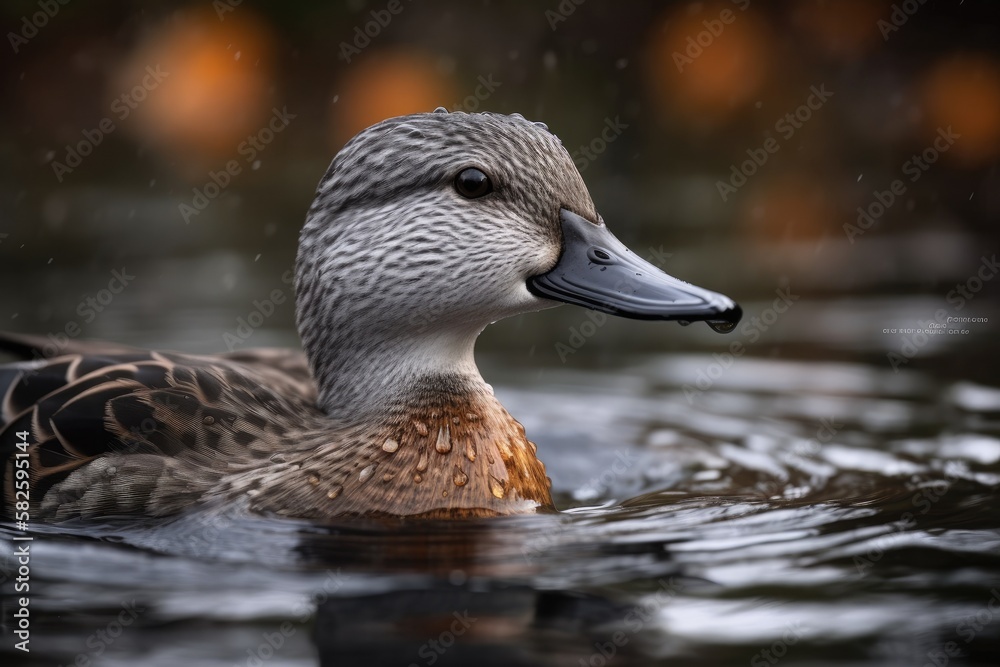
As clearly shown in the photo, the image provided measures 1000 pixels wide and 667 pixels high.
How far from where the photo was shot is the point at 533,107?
1262 centimetres

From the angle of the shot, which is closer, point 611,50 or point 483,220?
point 483,220

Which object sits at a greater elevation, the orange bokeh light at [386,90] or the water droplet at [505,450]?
the orange bokeh light at [386,90]

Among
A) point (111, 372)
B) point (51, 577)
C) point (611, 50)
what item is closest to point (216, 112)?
point (611, 50)

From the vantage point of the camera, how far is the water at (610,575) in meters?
3.62

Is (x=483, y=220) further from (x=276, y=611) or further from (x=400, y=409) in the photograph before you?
(x=276, y=611)

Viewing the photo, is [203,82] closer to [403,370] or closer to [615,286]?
[403,370]

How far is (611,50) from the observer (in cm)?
1311

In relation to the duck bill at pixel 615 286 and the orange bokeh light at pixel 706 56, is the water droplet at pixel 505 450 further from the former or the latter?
the orange bokeh light at pixel 706 56

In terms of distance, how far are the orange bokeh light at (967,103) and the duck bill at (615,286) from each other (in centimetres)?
826

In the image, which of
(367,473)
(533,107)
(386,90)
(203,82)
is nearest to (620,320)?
(533,107)

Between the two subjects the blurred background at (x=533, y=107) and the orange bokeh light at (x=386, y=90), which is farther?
the orange bokeh light at (x=386, y=90)

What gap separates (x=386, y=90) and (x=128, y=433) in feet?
27.8

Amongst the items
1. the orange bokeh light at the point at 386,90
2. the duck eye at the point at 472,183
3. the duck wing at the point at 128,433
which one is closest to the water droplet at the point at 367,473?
the duck wing at the point at 128,433

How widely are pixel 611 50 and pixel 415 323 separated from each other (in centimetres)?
874
